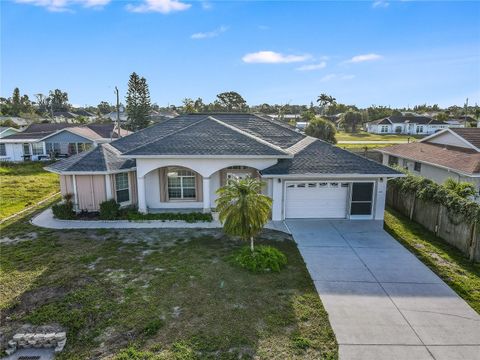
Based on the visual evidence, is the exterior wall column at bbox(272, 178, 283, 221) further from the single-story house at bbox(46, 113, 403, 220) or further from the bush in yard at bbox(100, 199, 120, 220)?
the bush in yard at bbox(100, 199, 120, 220)

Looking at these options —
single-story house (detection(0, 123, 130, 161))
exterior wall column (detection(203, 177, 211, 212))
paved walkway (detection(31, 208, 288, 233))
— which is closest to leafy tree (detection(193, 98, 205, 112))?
single-story house (detection(0, 123, 130, 161))

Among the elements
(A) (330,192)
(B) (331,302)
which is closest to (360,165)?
(A) (330,192)

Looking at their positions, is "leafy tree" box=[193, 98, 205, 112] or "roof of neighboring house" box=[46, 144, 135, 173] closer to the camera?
"roof of neighboring house" box=[46, 144, 135, 173]

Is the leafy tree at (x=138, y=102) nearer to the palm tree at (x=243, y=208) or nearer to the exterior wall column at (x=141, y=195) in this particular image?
the exterior wall column at (x=141, y=195)

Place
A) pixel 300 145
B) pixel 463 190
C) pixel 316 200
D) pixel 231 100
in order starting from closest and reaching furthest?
pixel 463 190
pixel 316 200
pixel 300 145
pixel 231 100

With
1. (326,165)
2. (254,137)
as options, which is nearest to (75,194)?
(254,137)

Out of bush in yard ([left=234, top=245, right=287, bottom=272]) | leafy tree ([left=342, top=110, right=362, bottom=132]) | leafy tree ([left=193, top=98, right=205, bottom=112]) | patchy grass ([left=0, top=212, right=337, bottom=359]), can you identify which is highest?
leafy tree ([left=193, top=98, right=205, bottom=112])

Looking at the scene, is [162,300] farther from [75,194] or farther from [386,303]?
[75,194]
